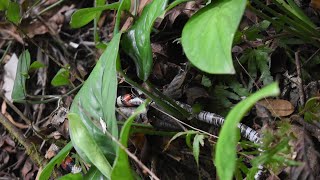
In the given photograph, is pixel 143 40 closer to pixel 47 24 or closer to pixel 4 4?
pixel 4 4

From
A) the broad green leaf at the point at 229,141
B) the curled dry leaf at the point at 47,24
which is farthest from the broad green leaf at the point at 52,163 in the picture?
the curled dry leaf at the point at 47,24

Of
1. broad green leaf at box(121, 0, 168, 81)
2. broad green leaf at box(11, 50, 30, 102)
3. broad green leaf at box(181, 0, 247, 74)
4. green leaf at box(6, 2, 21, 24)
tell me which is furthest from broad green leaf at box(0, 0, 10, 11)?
broad green leaf at box(181, 0, 247, 74)

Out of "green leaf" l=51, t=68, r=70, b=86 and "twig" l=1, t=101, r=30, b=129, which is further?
"twig" l=1, t=101, r=30, b=129

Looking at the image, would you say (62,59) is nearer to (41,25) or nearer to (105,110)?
(41,25)

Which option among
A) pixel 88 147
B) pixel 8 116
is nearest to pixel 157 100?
pixel 88 147

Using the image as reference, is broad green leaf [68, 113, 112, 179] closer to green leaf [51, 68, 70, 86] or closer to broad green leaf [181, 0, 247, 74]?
broad green leaf [181, 0, 247, 74]

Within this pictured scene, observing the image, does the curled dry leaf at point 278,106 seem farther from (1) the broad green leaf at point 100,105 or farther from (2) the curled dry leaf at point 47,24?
(2) the curled dry leaf at point 47,24

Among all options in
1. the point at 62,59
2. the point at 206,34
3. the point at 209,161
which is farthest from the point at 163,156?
the point at 62,59
